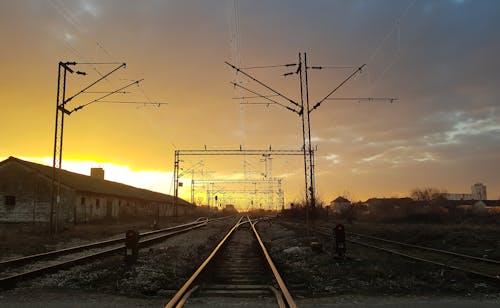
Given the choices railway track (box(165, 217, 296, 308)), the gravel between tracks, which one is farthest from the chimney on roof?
the gravel between tracks

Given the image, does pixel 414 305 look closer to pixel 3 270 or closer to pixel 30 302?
pixel 30 302

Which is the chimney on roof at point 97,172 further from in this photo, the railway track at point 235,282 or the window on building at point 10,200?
the railway track at point 235,282

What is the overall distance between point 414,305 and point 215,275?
5824 mm

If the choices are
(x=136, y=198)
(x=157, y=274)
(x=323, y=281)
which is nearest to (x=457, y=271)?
(x=323, y=281)

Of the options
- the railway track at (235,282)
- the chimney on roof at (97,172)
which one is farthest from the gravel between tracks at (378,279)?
the chimney on roof at (97,172)

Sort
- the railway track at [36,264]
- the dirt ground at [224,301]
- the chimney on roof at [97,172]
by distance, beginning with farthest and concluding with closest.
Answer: the chimney on roof at [97,172], the railway track at [36,264], the dirt ground at [224,301]

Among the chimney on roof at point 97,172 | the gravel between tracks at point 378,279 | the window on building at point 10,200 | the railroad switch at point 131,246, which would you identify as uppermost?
the chimney on roof at point 97,172

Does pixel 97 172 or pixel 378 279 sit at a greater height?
pixel 97 172

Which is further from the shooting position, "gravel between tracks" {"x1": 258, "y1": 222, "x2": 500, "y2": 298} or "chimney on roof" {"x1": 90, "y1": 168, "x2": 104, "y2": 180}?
"chimney on roof" {"x1": 90, "y1": 168, "x2": 104, "y2": 180}

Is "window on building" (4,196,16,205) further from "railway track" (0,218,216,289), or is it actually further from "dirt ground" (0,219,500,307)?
"dirt ground" (0,219,500,307)

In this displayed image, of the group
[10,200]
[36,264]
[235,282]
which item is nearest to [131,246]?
[36,264]

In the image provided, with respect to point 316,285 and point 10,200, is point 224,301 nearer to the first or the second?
point 316,285

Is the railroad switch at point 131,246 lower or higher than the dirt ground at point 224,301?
higher

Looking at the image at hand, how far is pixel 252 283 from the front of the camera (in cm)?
1097
